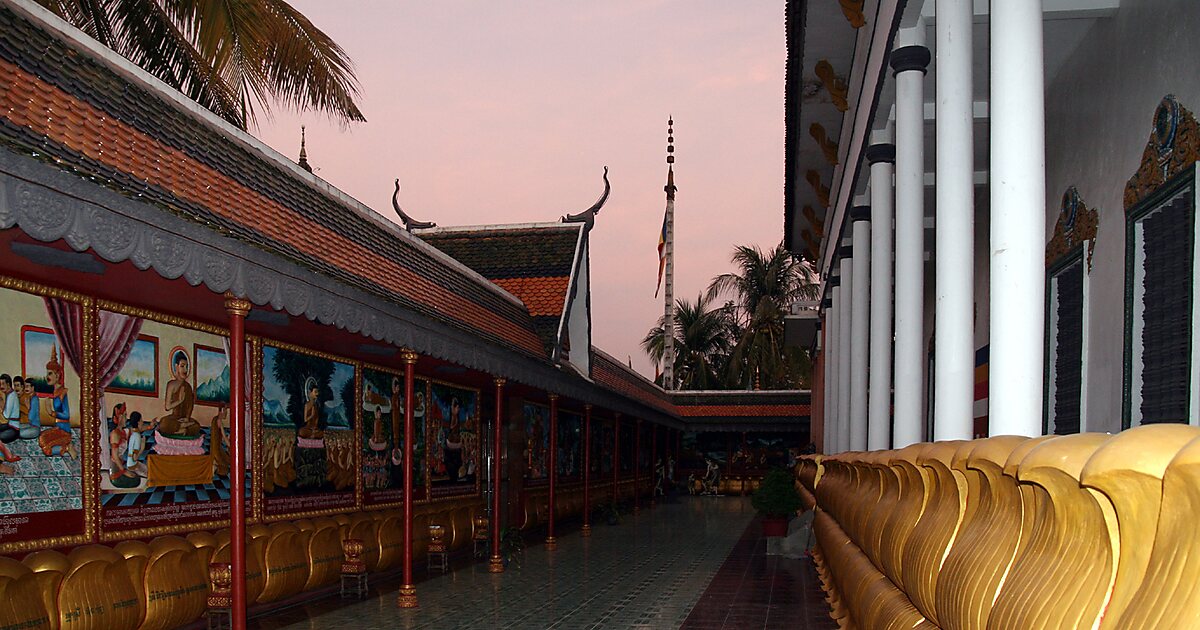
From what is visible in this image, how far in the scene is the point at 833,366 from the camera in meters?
20.8

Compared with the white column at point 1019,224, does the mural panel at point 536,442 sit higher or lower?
lower

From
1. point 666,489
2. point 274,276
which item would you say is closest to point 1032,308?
point 274,276

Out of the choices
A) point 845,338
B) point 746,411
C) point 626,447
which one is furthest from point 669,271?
point 845,338

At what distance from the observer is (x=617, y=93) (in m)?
46.7

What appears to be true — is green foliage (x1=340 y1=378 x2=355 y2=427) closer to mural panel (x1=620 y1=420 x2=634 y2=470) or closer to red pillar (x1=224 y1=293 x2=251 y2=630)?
red pillar (x1=224 y1=293 x2=251 y2=630)

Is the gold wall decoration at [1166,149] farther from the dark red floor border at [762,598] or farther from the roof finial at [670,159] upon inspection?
the roof finial at [670,159]

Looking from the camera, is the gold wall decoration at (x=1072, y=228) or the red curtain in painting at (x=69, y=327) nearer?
the red curtain in painting at (x=69, y=327)

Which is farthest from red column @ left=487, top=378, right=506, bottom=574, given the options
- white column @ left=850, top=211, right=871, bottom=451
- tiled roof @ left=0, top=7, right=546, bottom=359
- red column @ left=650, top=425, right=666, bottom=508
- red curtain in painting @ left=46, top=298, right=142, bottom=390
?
red column @ left=650, top=425, right=666, bottom=508

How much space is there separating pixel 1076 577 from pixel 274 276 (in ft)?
19.2

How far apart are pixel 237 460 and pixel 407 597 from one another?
3.45 meters

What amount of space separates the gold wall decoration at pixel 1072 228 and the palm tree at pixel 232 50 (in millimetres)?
8418

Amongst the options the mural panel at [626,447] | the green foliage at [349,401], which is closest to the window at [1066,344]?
the green foliage at [349,401]

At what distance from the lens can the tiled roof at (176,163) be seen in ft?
16.2

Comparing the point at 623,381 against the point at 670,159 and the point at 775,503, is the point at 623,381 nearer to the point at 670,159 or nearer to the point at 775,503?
the point at 775,503
